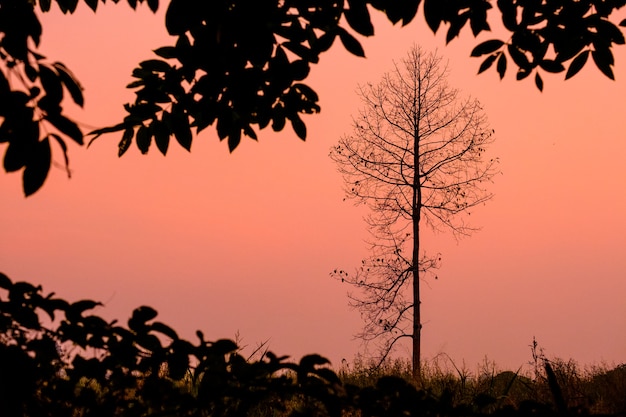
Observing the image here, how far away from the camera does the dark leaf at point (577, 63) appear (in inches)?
203

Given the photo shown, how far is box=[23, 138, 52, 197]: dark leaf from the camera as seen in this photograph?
216 centimetres

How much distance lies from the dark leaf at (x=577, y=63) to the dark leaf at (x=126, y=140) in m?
3.42

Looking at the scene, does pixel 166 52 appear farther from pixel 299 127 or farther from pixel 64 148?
pixel 64 148

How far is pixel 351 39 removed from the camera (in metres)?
4.11

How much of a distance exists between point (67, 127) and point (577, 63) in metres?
4.21

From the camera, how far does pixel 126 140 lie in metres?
4.95

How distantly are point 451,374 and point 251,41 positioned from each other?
9.60 m

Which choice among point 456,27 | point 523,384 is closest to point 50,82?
point 456,27

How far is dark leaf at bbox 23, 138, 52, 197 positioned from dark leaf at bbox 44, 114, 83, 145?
8cm

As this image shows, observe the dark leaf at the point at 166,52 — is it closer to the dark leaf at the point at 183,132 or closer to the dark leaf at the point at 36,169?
the dark leaf at the point at 183,132

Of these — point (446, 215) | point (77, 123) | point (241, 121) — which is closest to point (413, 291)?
point (446, 215)

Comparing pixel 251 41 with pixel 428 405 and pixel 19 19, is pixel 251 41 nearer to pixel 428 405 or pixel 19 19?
pixel 19 19

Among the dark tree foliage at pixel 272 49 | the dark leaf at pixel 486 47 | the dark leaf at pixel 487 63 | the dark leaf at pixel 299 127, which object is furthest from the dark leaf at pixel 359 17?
the dark leaf at pixel 487 63

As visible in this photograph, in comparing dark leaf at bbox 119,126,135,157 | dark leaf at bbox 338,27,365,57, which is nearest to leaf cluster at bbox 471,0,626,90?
dark leaf at bbox 338,27,365,57
